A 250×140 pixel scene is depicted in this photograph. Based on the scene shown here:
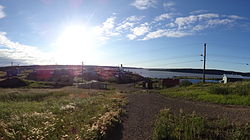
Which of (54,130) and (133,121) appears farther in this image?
(133,121)

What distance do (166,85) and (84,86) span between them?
802 inches

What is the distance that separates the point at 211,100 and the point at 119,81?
1952 inches

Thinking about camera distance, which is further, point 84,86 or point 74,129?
point 84,86

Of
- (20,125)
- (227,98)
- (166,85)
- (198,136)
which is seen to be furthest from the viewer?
(166,85)

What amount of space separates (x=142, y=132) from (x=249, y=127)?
4.30 m

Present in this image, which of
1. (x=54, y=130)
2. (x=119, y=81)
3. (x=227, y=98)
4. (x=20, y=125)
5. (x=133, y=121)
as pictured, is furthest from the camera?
(x=119, y=81)

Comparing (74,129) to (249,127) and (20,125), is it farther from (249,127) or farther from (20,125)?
(249,127)

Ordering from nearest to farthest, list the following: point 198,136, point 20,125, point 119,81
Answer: point 198,136
point 20,125
point 119,81

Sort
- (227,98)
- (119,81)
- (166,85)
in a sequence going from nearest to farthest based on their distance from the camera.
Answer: (227,98), (166,85), (119,81)

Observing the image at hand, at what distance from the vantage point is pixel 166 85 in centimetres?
4278

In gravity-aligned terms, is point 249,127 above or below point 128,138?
above

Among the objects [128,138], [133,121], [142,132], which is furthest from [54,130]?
[133,121]

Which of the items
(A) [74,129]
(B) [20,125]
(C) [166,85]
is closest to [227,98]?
(A) [74,129]

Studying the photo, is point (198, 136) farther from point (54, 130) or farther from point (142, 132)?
point (54, 130)
